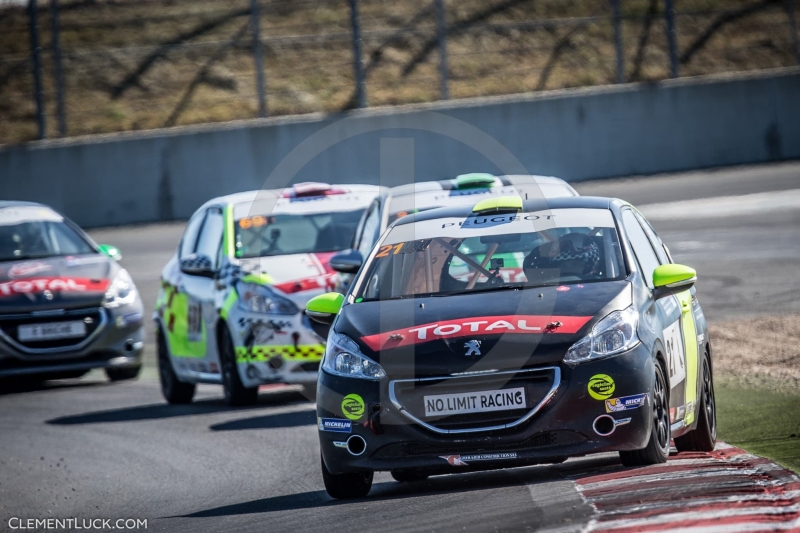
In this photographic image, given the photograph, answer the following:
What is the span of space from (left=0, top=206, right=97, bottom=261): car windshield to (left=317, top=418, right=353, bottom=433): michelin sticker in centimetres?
850

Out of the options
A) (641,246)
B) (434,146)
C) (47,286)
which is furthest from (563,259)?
(434,146)

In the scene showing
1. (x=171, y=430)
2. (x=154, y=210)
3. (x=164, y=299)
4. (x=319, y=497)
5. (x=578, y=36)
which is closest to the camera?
(x=319, y=497)

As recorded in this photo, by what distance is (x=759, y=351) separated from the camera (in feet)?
38.2

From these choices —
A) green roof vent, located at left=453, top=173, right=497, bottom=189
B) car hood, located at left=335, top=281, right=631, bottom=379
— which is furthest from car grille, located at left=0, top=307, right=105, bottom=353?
car hood, located at left=335, top=281, right=631, bottom=379

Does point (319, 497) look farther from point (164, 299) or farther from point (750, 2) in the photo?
point (750, 2)

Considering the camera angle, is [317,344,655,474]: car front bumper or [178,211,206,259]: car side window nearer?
[317,344,655,474]: car front bumper

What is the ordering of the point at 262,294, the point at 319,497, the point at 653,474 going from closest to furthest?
the point at 653,474 → the point at 319,497 → the point at 262,294

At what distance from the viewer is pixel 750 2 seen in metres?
31.8

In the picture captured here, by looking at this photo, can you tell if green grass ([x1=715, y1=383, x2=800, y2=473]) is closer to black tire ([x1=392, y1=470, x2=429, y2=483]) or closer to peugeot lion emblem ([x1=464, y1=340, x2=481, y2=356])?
peugeot lion emblem ([x1=464, y1=340, x2=481, y2=356])

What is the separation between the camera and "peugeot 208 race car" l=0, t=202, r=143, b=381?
13625mm

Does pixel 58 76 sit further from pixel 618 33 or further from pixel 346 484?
pixel 346 484

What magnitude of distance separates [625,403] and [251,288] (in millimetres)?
5697

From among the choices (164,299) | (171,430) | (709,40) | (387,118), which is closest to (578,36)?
(709,40)

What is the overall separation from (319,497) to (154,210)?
54.4 feet
